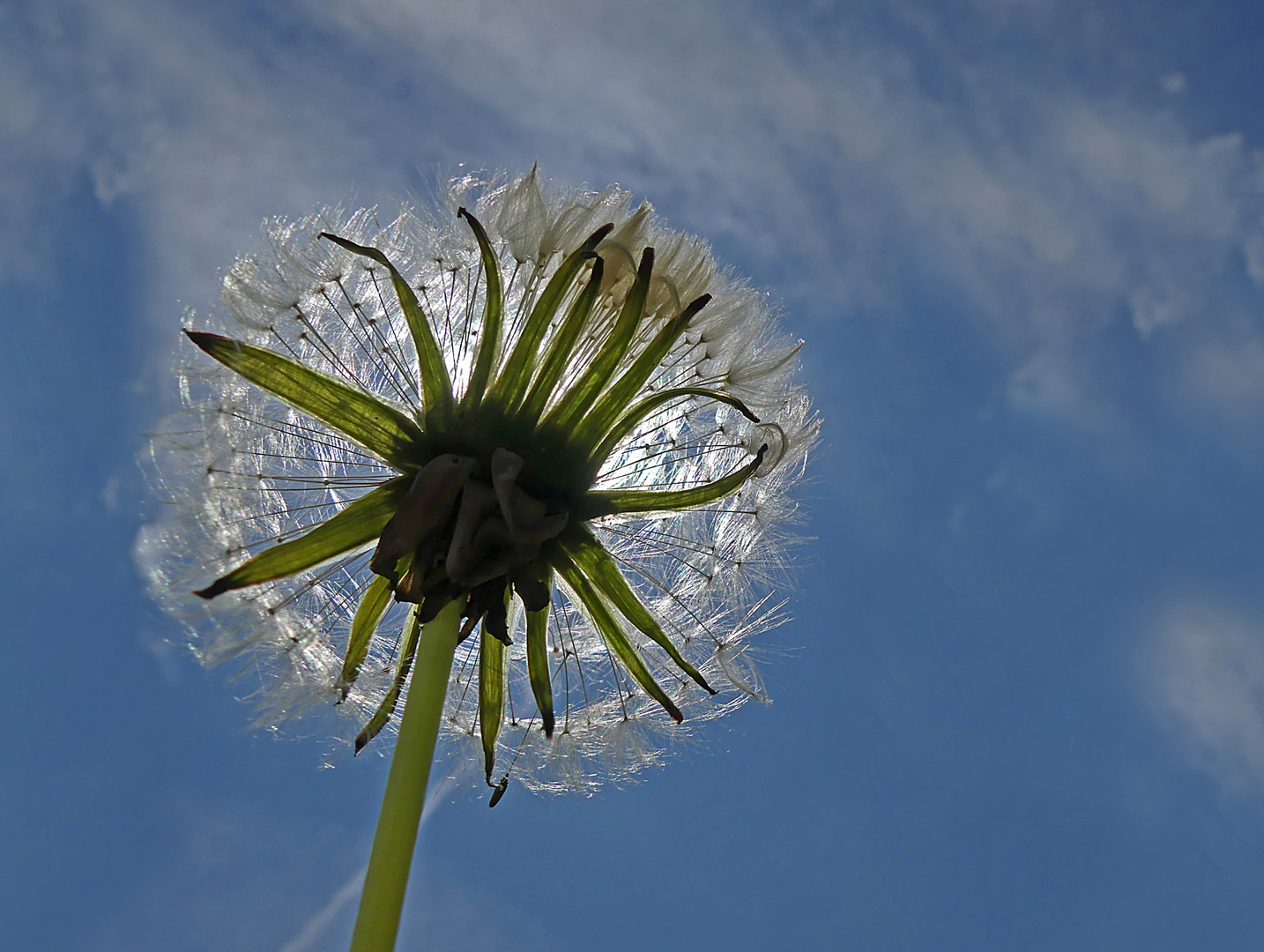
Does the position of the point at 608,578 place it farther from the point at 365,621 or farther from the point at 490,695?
the point at 365,621

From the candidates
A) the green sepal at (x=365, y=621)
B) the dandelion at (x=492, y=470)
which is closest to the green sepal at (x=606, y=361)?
the dandelion at (x=492, y=470)

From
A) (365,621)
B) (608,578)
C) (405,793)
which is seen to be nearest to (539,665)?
(608,578)

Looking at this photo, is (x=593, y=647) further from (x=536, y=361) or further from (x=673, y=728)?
(x=536, y=361)

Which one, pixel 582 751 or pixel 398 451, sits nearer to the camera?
pixel 398 451

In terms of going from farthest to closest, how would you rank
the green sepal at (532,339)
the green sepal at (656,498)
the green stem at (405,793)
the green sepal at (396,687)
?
1. the green sepal at (396,687)
2. the green sepal at (656,498)
3. the green sepal at (532,339)
4. the green stem at (405,793)

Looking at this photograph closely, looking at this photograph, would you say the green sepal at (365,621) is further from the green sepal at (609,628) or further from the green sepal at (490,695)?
the green sepal at (609,628)

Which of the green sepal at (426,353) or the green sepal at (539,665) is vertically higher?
the green sepal at (426,353)

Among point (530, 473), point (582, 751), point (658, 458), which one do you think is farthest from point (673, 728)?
point (530, 473)
